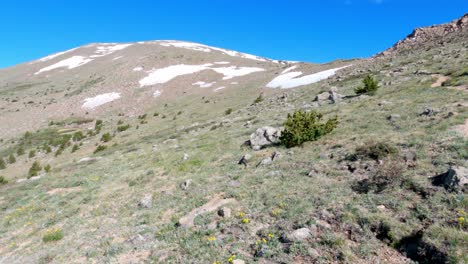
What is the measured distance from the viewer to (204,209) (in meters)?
9.67

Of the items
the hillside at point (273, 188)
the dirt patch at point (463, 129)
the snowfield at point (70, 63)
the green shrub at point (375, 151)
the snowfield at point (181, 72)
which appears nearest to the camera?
the hillside at point (273, 188)

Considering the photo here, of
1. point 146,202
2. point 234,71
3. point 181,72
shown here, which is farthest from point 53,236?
point 234,71

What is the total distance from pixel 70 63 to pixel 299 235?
91.8 m

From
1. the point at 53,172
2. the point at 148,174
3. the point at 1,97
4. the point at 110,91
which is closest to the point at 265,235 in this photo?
the point at 148,174

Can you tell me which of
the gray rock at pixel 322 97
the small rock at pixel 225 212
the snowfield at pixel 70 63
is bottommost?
the small rock at pixel 225 212

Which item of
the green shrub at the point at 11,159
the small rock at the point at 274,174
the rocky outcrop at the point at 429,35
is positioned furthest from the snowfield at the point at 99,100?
the small rock at the point at 274,174

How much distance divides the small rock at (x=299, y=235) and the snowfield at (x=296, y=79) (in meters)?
29.1

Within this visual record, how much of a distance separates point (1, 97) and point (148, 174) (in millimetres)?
55587

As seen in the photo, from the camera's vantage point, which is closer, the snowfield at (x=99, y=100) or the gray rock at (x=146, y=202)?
the gray rock at (x=146, y=202)

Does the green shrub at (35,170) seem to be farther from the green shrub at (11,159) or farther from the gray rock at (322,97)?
the gray rock at (322,97)

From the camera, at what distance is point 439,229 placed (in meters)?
6.34

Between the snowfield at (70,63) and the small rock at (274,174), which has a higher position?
the snowfield at (70,63)

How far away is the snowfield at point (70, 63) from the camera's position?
265 ft

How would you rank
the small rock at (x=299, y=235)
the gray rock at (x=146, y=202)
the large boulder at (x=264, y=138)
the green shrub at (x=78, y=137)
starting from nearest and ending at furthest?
1. the small rock at (x=299, y=235)
2. the gray rock at (x=146, y=202)
3. the large boulder at (x=264, y=138)
4. the green shrub at (x=78, y=137)
